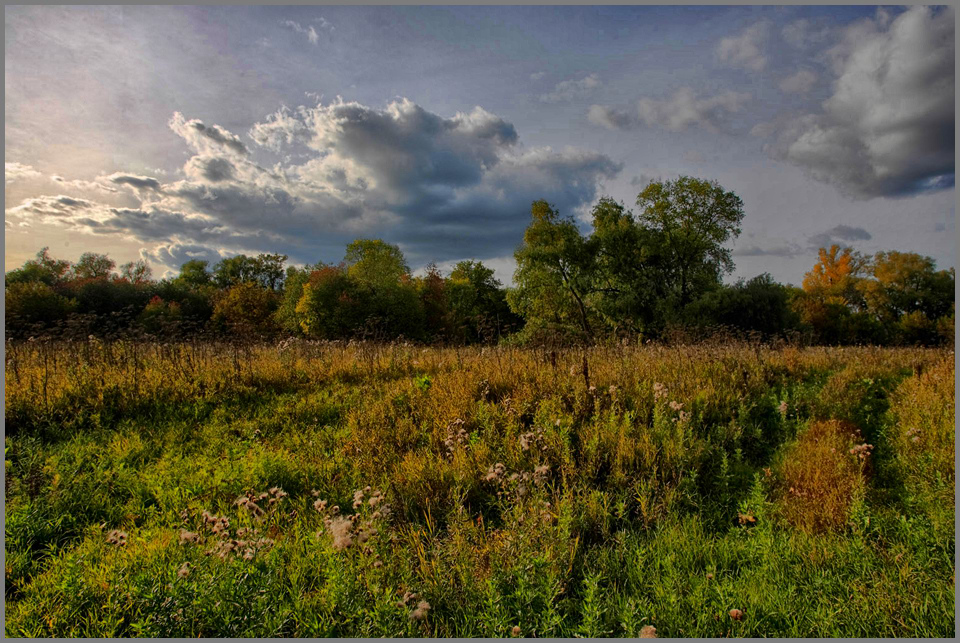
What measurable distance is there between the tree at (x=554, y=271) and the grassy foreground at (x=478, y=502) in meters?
22.5

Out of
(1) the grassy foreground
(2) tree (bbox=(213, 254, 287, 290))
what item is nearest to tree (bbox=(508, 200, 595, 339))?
(1) the grassy foreground

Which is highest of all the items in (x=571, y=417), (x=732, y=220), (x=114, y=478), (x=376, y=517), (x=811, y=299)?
(x=732, y=220)

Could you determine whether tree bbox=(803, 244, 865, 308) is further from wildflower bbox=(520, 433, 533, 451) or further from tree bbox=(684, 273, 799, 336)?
wildflower bbox=(520, 433, 533, 451)

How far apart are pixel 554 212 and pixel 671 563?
1203 inches

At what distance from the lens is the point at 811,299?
45375mm

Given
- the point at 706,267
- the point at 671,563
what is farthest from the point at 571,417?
the point at 706,267

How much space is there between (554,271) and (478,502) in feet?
92.8

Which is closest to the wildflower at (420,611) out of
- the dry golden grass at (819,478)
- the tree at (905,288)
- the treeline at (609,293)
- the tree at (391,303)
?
the dry golden grass at (819,478)

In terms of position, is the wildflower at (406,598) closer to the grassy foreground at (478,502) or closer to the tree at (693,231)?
the grassy foreground at (478,502)

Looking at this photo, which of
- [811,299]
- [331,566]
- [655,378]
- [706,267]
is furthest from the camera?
[811,299]

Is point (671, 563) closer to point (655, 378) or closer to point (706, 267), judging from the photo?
point (655, 378)

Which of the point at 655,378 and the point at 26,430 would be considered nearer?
the point at 26,430

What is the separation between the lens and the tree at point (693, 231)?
29203 millimetres

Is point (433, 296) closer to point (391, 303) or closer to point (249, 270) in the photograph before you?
point (391, 303)
